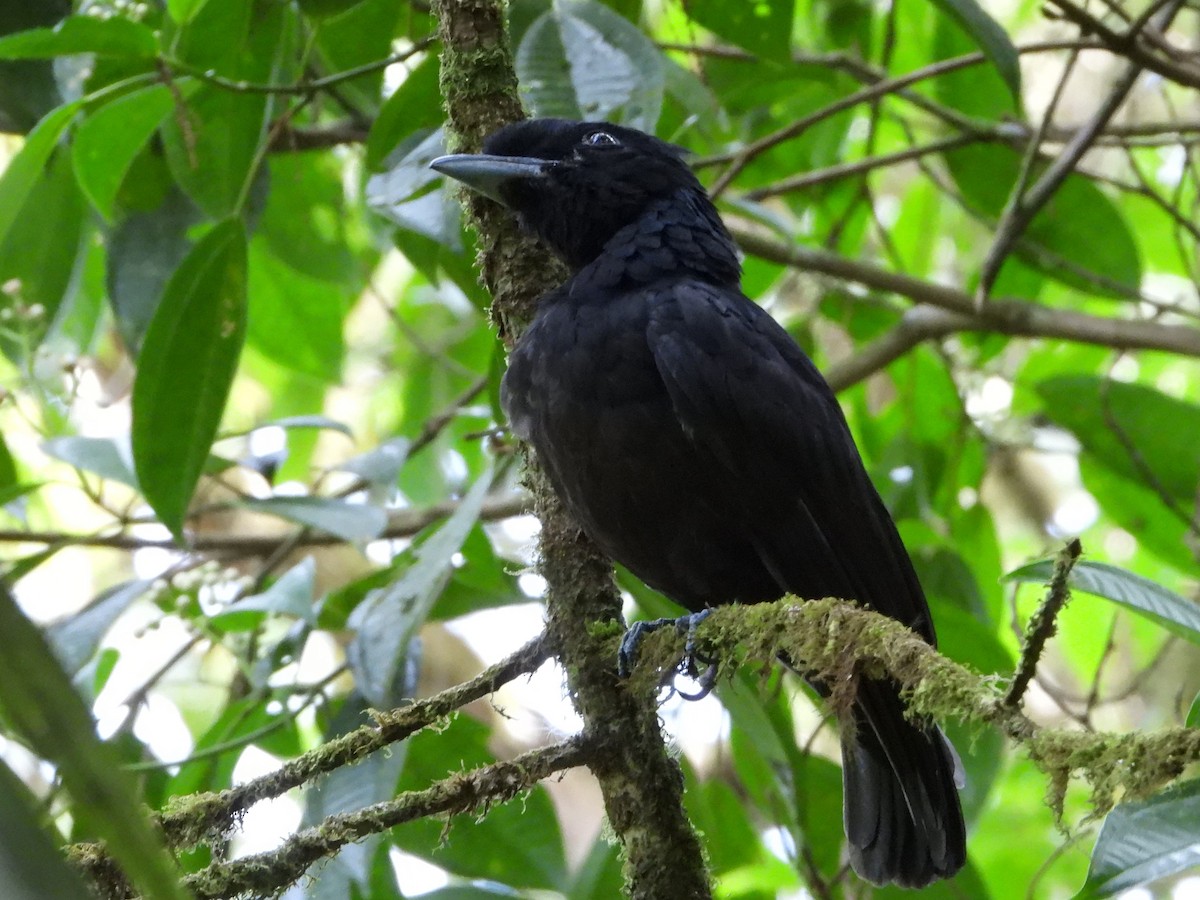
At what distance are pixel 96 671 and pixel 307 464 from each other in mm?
2159

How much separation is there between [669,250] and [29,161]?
1453 millimetres

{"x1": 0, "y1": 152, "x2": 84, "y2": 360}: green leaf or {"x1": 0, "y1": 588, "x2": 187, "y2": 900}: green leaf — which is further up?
{"x1": 0, "y1": 152, "x2": 84, "y2": 360}: green leaf

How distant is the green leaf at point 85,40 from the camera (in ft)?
8.51

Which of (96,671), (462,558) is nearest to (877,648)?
(462,558)

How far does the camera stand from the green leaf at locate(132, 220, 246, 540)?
9.38 feet

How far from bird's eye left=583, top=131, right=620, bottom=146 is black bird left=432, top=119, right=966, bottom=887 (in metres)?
0.17

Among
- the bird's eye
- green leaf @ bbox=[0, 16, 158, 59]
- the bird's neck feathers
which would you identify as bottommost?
the bird's neck feathers

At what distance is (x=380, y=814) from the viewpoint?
1.89m

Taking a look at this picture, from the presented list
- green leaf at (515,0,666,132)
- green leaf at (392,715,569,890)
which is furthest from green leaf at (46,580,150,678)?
green leaf at (515,0,666,132)

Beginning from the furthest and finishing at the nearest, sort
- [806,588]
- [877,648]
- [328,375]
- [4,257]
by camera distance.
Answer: [328,375], [4,257], [806,588], [877,648]

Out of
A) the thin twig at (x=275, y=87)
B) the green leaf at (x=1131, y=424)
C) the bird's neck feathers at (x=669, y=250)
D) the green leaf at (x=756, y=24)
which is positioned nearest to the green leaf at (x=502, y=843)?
the bird's neck feathers at (x=669, y=250)

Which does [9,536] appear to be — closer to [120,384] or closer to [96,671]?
[96,671]

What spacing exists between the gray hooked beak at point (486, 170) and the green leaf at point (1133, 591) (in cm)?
147

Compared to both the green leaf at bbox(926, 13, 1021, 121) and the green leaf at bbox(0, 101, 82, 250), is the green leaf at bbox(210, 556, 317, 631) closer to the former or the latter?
the green leaf at bbox(0, 101, 82, 250)
